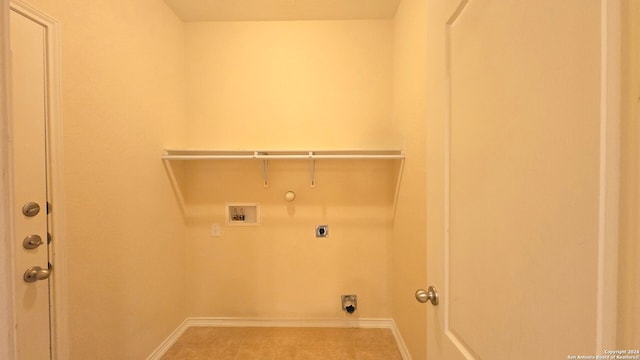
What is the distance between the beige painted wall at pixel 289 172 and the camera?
2340mm

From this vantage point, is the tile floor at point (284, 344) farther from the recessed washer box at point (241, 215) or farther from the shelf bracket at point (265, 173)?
the shelf bracket at point (265, 173)

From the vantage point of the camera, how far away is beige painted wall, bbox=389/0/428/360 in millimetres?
1593

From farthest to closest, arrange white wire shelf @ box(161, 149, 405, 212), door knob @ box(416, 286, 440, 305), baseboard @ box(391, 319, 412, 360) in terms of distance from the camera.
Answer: white wire shelf @ box(161, 149, 405, 212) < baseboard @ box(391, 319, 412, 360) < door knob @ box(416, 286, 440, 305)

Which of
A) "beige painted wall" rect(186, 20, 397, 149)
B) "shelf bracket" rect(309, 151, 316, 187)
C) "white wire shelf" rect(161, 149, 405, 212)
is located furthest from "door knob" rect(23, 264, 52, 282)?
"shelf bracket" rect(309, 151, 316, 187)

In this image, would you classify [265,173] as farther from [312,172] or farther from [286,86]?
[286,86]

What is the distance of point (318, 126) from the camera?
2355mm

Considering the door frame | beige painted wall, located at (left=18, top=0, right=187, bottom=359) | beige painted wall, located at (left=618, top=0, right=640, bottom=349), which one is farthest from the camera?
beige painted wall, located at (left=18, top=0, right=187, bottom=359)

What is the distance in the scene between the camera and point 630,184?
330mm

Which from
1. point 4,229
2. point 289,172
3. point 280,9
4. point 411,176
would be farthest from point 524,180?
point 280,9

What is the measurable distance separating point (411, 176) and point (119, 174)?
1.86 metres

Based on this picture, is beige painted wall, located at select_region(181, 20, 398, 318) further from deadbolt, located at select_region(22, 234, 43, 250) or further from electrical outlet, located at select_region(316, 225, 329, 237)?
deadbolt, located at select_region(22, 234, 43, 250)

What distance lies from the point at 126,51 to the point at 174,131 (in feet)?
2.21

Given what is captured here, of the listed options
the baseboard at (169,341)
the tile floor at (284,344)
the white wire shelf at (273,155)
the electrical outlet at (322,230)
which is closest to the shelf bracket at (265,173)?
the white wire shelf at (273,155)

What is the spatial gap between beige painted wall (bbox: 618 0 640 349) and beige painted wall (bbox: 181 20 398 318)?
2.00 metres
